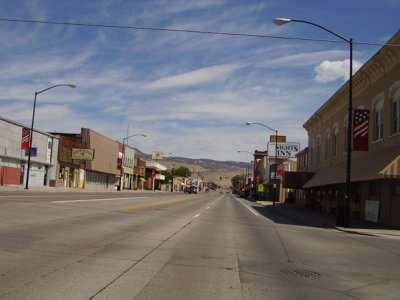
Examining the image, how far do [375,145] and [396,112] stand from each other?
3418mm

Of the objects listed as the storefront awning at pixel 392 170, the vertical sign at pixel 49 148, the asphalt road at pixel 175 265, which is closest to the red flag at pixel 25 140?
the vertical sign at pixel 49 148

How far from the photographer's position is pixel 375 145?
3056 centimetres

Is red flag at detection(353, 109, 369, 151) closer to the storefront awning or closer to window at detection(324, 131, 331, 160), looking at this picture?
the storefront awning

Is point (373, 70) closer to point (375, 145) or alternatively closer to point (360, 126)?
point (375, 145)

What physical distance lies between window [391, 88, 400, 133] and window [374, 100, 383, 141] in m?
2.10

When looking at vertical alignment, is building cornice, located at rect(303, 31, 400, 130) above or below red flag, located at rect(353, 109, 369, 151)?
above

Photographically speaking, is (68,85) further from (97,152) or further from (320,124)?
(97,152)

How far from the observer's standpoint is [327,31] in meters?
24.6

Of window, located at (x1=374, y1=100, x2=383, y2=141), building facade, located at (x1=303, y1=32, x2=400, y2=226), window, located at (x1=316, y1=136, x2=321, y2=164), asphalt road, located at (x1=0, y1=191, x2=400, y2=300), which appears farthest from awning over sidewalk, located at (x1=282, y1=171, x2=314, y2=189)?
asphalt road, located at (x1=0, y1=191, x2=400, y2=300)

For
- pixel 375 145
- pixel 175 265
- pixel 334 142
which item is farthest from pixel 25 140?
pixel 175 265

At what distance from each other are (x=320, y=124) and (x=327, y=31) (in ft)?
88.0

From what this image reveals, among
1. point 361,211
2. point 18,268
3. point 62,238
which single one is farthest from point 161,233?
point 361,211

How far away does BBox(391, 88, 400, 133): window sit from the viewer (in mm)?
27266

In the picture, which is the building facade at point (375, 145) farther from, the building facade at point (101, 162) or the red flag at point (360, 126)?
the building facade at point (101, 162)
